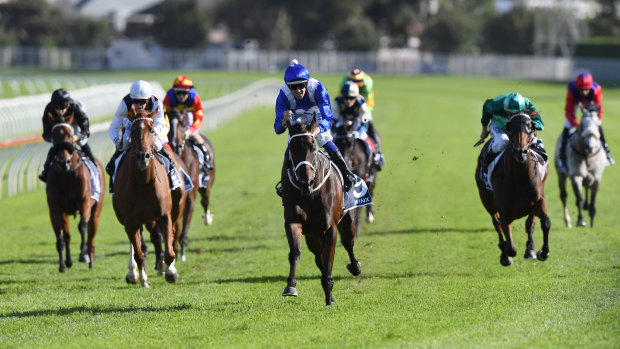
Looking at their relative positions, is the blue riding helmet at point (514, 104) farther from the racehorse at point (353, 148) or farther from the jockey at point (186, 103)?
the jockey at point (186, 103)

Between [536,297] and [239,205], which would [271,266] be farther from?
[239,205]

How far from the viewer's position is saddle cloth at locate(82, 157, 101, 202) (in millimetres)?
11302

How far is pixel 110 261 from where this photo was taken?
11820 millimetres

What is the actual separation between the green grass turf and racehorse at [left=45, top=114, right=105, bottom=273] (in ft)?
Result: 1.50

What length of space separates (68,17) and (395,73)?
31263mm

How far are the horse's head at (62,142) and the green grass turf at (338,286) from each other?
135 cm

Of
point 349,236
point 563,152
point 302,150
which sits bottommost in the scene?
point 349,236

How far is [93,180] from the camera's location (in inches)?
447

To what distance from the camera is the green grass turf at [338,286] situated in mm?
7500

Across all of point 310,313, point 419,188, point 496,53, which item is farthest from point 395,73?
point 310,313

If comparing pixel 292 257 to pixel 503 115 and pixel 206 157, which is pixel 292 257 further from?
pixel 206 157

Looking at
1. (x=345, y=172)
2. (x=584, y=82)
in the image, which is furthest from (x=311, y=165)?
(x=584, y=82)

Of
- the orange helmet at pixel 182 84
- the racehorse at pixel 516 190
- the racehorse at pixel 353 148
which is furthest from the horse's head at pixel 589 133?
the orange helmet at pixel 182 84

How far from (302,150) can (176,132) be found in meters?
3.95
